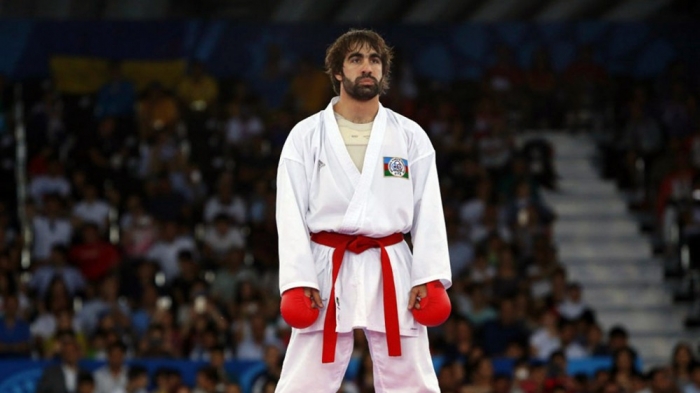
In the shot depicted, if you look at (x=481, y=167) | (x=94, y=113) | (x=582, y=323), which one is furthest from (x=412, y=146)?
(x=94, y=113)

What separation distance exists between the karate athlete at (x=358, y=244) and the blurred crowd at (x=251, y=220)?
3.93 meters

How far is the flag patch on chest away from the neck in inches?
8.4

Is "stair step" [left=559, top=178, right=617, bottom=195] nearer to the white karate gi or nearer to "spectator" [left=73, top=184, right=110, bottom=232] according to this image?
"spectator" [left=73, top=184, right=110, bottom=232]

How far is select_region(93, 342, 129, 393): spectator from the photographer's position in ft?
28.7

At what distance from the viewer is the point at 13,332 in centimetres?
960

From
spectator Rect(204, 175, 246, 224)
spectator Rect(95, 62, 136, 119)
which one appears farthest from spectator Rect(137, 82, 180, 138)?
spectator Rect(204, 175, 246, 224)

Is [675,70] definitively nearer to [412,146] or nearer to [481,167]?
[481,167]

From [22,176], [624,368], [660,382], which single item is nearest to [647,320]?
[624,368]

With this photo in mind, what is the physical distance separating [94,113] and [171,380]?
4.91 m

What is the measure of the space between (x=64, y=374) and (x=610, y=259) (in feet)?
19.4

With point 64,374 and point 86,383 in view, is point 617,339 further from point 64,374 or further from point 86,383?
point 64,374

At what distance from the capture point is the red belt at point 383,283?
14.9 ft

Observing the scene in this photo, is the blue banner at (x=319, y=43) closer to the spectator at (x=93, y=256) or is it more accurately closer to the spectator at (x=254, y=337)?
the spectator at (x=93, y=256)

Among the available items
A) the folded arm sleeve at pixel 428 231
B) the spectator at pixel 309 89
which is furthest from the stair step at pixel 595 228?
the folded arm sleeve at pixel 428 231
